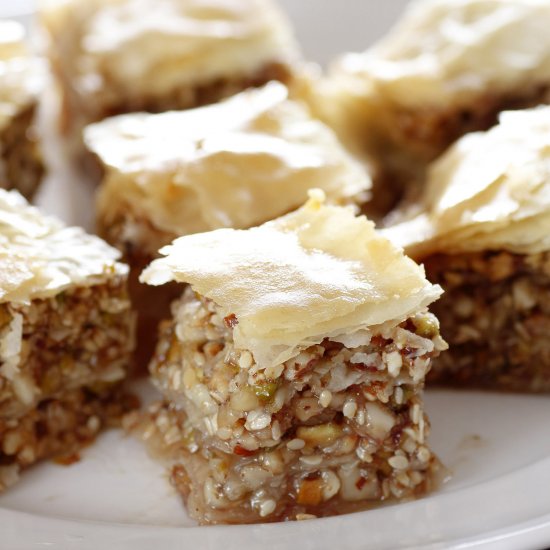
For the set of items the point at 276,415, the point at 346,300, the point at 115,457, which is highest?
the point at 346,300

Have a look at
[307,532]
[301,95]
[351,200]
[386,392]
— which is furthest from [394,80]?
[307,532]

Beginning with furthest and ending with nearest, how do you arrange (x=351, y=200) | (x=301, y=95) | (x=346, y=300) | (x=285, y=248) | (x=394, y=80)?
1. (x=301, y=95)
2. (x=394, y=80)
3. (x=351, y=200)
4. (x=285, y=248)
5. (x=346, y=300)

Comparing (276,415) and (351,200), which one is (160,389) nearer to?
(276,415)

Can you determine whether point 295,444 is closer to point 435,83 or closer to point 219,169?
point 219,169

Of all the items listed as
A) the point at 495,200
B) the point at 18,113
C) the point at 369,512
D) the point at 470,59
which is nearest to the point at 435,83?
the point at 470,59

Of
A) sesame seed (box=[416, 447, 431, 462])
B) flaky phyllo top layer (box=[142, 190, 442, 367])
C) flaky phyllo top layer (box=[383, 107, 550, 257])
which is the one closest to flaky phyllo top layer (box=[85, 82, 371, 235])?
flaky phyllo top layer (box=[383, 107, 550, 257])

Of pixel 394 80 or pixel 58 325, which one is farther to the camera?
pixel 394 80
